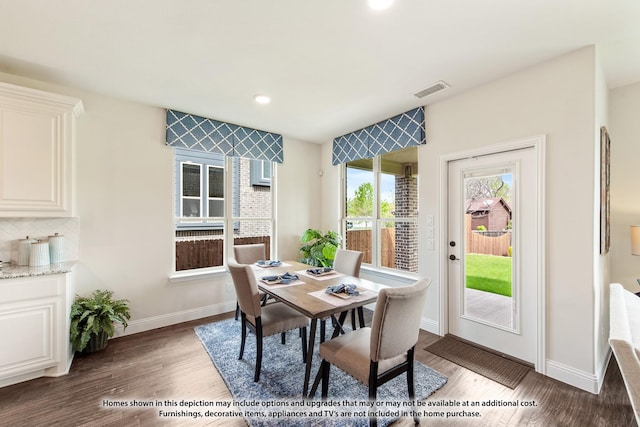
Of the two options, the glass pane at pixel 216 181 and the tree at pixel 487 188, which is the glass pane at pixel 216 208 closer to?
the glass pane at pixel 216 181

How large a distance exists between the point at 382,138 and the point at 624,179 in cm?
249

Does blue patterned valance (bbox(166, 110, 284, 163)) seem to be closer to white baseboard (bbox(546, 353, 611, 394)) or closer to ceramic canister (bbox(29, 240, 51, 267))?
ceramic canister (bbox(29, 240, 51, 267))

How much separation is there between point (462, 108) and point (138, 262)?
4.06 meters

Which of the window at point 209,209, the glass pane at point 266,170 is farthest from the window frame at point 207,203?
the glass pane at point 266,170

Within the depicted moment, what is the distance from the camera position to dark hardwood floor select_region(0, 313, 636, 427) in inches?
72.8

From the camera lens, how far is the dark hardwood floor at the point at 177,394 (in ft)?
6.07

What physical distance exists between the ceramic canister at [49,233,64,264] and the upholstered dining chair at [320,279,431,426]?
8.77ft

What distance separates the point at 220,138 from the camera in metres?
3.73

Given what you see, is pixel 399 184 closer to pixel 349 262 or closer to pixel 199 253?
pixel 349 262

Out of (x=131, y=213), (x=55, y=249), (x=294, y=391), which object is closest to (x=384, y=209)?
(x=294, y=391)

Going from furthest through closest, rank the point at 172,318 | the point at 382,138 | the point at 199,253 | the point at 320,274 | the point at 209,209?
the point at 209,209
the point at 199,253
the point at 382,138
the point at 172,318
the point at 320,274

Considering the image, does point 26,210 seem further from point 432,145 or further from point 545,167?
point 545,167

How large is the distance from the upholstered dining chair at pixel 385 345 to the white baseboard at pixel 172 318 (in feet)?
7.64

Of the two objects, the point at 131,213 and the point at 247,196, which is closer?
the point at 131,213
